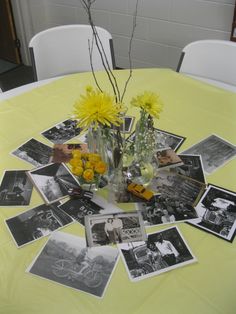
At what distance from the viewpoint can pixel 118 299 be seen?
34.4 inches

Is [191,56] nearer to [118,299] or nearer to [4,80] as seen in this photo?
[118,299]

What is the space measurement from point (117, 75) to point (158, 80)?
0.72ft

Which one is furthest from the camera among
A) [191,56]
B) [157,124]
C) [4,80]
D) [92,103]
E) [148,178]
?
[4,80]

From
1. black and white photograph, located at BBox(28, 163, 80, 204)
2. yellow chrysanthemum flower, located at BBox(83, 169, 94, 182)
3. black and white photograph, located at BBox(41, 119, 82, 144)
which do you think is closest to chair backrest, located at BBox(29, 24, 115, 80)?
black and white photograph, located at BBox(41, 119, 82, 144)

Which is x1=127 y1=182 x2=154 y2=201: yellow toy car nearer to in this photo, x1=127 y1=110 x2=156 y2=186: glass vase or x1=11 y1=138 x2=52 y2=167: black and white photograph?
x1=127 y1=110 x2=156 y2=186: glass vase

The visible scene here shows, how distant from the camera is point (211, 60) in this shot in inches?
74.5

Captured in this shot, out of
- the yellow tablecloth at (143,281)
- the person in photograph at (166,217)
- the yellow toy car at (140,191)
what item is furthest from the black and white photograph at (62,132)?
the person in photograph at (166,217)

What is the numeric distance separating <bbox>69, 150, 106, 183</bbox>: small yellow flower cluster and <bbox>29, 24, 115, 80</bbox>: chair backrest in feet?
3.46

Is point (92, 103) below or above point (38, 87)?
above

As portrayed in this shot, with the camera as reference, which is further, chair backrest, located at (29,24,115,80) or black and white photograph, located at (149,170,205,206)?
chair backrest, located at (29,24,115,80)

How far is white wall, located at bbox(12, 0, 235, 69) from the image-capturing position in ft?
8.68

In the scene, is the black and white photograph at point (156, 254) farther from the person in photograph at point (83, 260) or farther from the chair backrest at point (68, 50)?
the chair backrest at point (68, 50)

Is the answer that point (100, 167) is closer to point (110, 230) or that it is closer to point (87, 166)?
point (87, 166)

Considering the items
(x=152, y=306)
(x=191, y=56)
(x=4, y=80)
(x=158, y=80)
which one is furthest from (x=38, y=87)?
(x=4, y=80)
